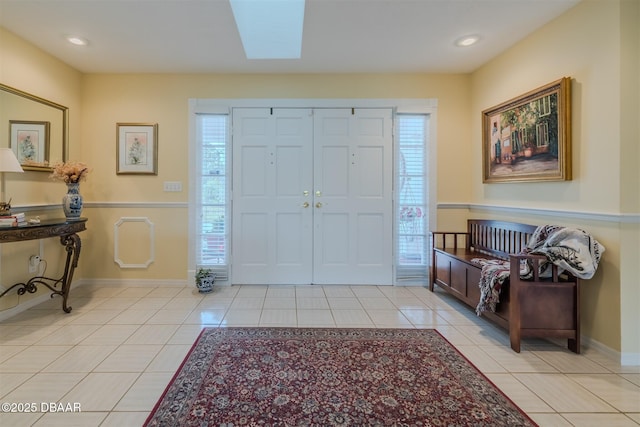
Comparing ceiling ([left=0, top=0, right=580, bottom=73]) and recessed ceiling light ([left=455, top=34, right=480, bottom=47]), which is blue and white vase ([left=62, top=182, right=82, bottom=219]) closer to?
ceiling ([left=0, top=0, right=580, bottom=73])

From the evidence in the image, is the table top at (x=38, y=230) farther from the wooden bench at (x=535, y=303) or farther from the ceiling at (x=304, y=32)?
the wooden bench at (x=535, y=303)

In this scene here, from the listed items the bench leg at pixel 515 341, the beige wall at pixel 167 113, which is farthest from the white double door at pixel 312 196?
the bench leg at pixel 515 341

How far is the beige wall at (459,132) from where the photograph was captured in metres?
1.96

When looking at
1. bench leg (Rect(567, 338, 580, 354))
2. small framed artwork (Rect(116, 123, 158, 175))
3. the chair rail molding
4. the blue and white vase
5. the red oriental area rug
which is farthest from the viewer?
small framed artwork (Rect(116, 123, 158, 175))

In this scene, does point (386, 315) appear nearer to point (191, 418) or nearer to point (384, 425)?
point (384, 425)

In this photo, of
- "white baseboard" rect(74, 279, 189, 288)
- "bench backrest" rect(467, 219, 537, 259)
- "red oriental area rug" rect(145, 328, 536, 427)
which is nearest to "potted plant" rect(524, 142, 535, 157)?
"bench backrest" rect(467, 219, 537, 259)

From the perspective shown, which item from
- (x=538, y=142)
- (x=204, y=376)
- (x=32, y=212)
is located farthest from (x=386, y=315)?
(x=32, y=212)

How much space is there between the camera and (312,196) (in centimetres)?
362

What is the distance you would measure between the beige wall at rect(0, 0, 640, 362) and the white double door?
363 millimetres

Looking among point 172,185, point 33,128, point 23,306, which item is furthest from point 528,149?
point 23,306

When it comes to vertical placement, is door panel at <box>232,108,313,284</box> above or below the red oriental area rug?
above

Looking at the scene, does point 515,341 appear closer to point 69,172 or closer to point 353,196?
point 353,196

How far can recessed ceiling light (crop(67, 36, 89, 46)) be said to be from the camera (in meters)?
2.75

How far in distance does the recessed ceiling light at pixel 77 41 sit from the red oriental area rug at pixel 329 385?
2.85 m
